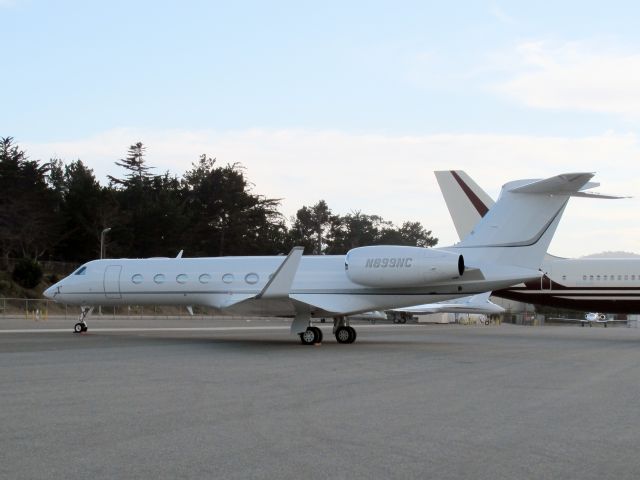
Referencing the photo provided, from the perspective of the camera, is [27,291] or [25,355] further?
[27,291]

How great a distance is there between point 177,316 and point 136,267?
2891cm

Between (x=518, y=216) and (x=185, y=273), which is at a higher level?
(x=518, y=216)

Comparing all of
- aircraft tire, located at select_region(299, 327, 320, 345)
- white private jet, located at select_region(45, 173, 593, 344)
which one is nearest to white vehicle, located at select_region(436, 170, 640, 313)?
white private jet, located at select_region(45, 173, 593, 344)

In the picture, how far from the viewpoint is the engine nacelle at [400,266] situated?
2005cm

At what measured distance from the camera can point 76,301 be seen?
86.5 ft

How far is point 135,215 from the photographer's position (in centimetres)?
6925

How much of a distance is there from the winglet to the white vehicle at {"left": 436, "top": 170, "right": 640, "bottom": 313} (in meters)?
10.3

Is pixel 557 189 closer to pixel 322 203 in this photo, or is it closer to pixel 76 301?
→ pixel 76 301

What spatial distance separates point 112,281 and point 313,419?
18.1 m

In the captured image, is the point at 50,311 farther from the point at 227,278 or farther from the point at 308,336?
the point at 308,336

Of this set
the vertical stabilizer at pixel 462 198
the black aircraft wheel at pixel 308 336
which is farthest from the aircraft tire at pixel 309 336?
the vertical stabilizer at pixel 462 198

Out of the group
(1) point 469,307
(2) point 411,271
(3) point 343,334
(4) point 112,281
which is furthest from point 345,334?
(1) point 469,307

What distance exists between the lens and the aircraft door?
2508 cm

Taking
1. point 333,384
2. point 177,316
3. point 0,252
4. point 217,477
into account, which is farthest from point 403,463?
point 0,252
